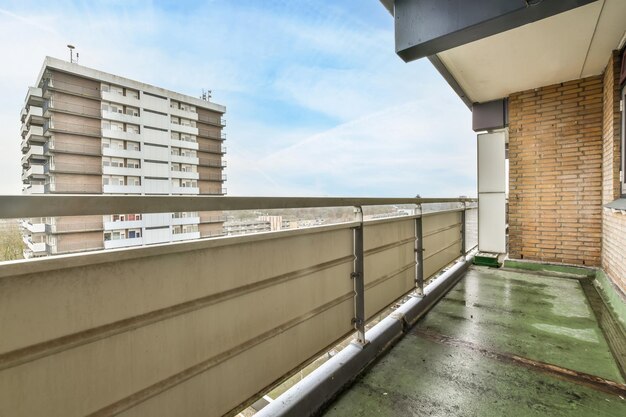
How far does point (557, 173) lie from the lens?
489 centimetres

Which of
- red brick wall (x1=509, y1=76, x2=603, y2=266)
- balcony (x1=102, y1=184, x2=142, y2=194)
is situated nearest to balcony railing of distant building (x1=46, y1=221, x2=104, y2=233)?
balcony (x1=102, y1=184, x2=142, y2=194)

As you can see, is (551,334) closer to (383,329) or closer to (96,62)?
(383,329)

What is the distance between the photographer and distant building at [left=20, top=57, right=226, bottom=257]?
4605mm

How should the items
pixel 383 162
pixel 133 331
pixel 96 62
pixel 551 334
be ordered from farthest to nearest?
pixel 383 162
pixel 96 62
pixel 551 334
pixel 133 331

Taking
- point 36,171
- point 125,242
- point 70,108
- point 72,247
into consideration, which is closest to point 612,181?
point 125,242

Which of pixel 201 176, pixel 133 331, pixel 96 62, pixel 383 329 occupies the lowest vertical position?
pixel 383 329

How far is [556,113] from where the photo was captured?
4883 millimetres

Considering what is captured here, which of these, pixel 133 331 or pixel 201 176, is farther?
pixel 201 176

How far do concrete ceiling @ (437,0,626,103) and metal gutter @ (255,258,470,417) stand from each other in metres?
3.38

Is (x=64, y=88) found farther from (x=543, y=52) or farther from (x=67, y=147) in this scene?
(x=543, y=52)

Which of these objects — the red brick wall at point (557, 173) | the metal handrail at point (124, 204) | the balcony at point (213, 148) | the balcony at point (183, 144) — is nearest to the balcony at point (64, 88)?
the balcony at point (183, 144)

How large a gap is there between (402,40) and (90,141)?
6.54 meters

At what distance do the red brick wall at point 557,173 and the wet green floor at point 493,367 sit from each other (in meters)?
2.00

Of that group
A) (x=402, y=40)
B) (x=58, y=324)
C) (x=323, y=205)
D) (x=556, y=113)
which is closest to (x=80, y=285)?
(x=58, y=324)
